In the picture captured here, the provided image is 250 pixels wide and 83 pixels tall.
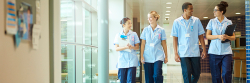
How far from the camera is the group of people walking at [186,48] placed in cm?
346

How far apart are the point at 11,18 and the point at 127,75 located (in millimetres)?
2632

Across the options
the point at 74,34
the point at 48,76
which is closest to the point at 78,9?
the point at 74,34

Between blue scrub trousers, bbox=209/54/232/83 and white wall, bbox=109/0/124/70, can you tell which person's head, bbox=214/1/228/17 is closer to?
blue scrub trousers, bbox=209/54/232/83

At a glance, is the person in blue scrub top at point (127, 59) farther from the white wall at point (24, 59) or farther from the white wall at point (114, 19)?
the white wall at point (114, 19)

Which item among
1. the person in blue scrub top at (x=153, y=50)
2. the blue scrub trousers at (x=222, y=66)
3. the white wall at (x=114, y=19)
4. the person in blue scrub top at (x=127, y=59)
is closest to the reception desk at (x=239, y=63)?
the white wall at (x=114, y=19)

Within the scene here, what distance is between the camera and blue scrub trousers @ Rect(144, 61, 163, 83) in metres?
3.71

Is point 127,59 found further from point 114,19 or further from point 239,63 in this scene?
point 239,63

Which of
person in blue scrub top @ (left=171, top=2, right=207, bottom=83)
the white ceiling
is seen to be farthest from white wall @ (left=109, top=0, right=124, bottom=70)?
person in blue scrub top @ (left=171, top=2, right=207, bottom=83)

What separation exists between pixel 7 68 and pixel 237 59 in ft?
24.3

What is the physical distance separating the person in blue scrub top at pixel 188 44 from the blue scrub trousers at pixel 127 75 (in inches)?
29.7

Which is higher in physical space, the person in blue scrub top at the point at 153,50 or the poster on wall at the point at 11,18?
the poster on wall at the point at 11,18

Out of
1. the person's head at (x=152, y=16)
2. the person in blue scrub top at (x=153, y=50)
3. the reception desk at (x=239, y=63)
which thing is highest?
the person's head at (x=152, y=16)

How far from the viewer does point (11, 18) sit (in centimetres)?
143

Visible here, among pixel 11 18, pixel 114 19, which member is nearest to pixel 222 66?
pixel 11 18
